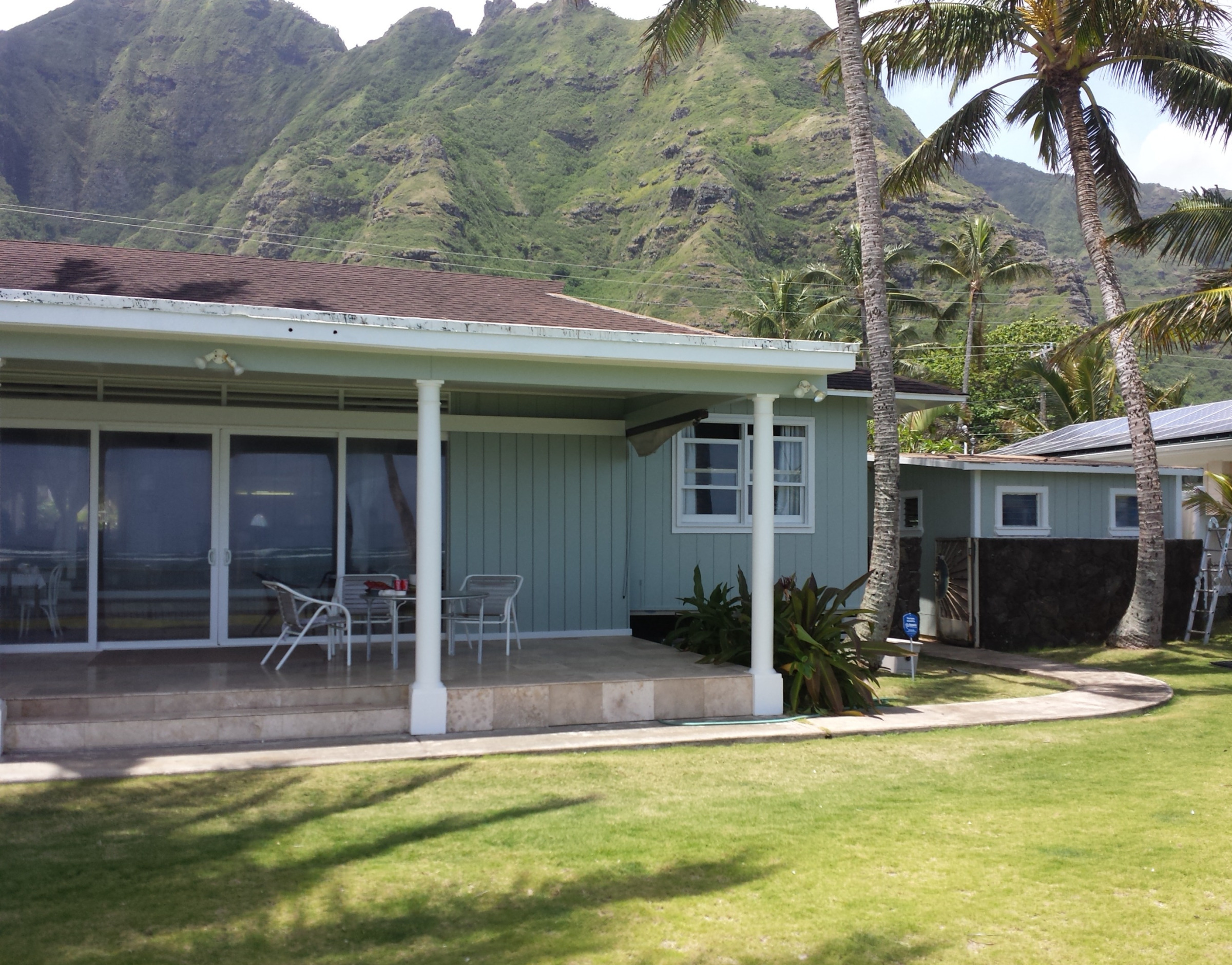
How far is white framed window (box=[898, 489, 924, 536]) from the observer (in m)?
15.4

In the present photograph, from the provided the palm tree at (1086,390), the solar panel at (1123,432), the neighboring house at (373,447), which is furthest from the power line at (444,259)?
the neighboring house at (373,447)

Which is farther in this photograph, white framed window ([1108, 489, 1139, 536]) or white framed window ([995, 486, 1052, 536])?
white framed window ([1108, 489, 1139, 536])

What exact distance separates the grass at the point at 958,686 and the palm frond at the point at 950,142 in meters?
6.55

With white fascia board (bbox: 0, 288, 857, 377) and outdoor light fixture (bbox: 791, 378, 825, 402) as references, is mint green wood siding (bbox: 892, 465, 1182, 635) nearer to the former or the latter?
outdoor light fixture (bbox: 791, 378, 825, 402)

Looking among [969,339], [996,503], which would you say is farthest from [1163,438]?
[969,339]

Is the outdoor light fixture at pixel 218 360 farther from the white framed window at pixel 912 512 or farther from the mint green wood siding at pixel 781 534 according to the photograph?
the white framed window at pixel 912 512

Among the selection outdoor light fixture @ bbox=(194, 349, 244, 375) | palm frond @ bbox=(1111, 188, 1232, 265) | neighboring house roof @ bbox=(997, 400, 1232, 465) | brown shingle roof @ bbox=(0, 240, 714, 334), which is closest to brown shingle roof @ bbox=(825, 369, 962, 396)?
brown shingle roof @ bbox=(0, 240, 714, 334)

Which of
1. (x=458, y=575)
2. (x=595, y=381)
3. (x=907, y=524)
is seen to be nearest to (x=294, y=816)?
(x=595, y=381)

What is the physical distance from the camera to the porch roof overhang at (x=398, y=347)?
276 inches

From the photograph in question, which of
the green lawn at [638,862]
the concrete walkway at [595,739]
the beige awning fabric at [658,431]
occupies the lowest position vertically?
the green lawn at [638,862]

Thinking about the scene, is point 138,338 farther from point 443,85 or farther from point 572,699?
point 443,85

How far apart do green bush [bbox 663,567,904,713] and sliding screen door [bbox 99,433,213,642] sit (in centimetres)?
467

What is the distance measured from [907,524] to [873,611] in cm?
526

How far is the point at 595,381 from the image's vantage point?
8.41 m
